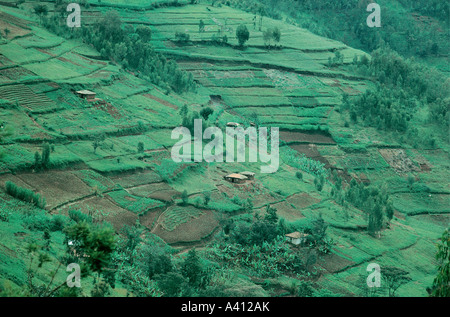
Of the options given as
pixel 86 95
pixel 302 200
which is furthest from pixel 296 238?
pixel 86 95

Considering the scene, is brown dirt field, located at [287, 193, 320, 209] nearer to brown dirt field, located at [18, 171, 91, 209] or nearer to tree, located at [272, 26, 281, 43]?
brown dirt field, located at [18, 171, 91, 209]

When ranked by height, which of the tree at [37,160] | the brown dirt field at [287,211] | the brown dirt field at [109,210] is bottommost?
the brown dirt field at [287,211]

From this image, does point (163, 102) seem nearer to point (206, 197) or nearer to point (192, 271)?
point (206, 197)

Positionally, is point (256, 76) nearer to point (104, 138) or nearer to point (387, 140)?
point (387, 140)

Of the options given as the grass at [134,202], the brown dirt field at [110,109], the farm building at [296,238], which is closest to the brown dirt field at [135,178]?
the grass at [134,202]

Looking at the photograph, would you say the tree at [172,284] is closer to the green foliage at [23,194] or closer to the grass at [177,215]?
the grass at [177,215]
